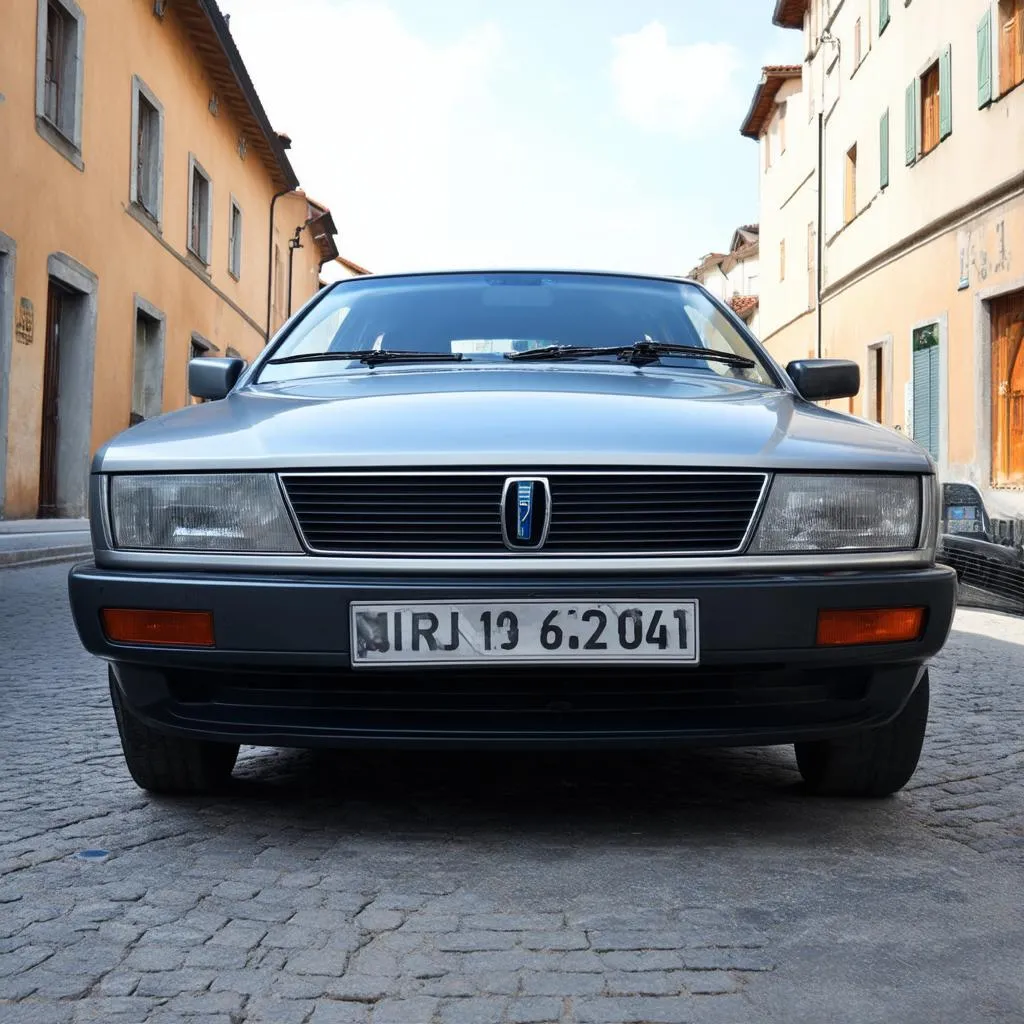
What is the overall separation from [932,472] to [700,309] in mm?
1572

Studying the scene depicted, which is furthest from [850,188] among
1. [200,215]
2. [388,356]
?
[388,356]

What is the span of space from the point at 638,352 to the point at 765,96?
27826 millimetres

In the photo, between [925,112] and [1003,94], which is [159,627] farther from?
[925,112]

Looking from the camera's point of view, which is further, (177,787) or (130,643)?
(177,787)

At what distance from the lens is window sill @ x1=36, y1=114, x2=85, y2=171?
45.9 feet

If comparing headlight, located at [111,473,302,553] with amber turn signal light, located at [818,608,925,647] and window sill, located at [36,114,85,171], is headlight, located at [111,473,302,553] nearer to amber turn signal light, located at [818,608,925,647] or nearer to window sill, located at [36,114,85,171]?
amber turn signal light, located at [818,608,925,647]

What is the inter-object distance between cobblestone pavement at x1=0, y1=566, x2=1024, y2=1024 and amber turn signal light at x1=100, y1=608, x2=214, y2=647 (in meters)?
0.43

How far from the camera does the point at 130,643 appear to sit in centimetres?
289

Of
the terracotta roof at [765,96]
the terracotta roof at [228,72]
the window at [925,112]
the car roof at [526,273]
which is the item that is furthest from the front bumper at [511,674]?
the terracotta roof at [765,96]

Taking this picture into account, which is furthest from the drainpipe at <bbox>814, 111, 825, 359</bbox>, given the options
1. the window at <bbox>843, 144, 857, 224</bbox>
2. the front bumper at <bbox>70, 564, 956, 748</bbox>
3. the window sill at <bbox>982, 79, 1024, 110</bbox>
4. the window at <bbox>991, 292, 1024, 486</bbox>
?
the front bumper at <bbox>70, 564, 956, 748</bbox>

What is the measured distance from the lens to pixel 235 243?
2586cm

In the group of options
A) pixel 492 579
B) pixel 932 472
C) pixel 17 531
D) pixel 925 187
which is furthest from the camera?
pixel 925 187

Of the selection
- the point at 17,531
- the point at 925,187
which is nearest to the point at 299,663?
the point at 17,531

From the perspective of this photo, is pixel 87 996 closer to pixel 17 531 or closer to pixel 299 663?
pixel 299 663
